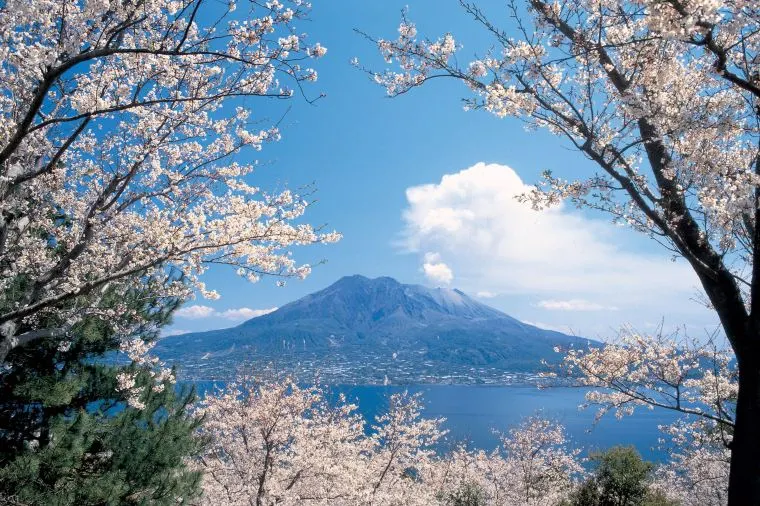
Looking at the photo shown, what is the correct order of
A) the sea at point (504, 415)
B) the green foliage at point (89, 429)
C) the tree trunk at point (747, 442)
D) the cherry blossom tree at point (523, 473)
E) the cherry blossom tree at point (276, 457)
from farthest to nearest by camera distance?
the sea at point (504, 415), the cherry blossom tree at point (523, 473), the cherry blossom tree at point (276, 457), the green foliage at point (89, 429), the tree trunk at point (747, 442)

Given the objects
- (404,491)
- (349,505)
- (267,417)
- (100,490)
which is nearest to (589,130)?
(100,490)

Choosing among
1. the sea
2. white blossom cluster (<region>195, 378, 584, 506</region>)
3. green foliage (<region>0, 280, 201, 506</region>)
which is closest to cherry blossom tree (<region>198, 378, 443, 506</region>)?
white blossom cluster (<region>195, 378, 584, 506</region>)

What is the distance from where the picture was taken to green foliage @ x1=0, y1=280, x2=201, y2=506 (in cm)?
669

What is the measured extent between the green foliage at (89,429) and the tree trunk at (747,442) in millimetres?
6730

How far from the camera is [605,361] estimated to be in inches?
288

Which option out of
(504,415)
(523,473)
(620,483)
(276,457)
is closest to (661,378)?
(276,457)

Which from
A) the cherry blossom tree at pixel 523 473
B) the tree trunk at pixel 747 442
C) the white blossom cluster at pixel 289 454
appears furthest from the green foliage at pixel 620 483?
the tree trunk at pixel 747 442

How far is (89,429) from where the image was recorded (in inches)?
284

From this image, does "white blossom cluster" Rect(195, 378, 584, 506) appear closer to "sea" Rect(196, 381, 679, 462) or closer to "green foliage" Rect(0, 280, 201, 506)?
"green foliage" Rect(0, 280, 201, 506)

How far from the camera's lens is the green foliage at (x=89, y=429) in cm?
669

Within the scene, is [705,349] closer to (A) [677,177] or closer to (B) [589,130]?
(A) [677,177]

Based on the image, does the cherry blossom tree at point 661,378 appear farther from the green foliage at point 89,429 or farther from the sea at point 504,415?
the sea at point 504,415

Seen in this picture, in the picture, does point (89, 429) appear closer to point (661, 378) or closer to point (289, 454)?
point (289, 454)

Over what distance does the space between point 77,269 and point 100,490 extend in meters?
4.46
